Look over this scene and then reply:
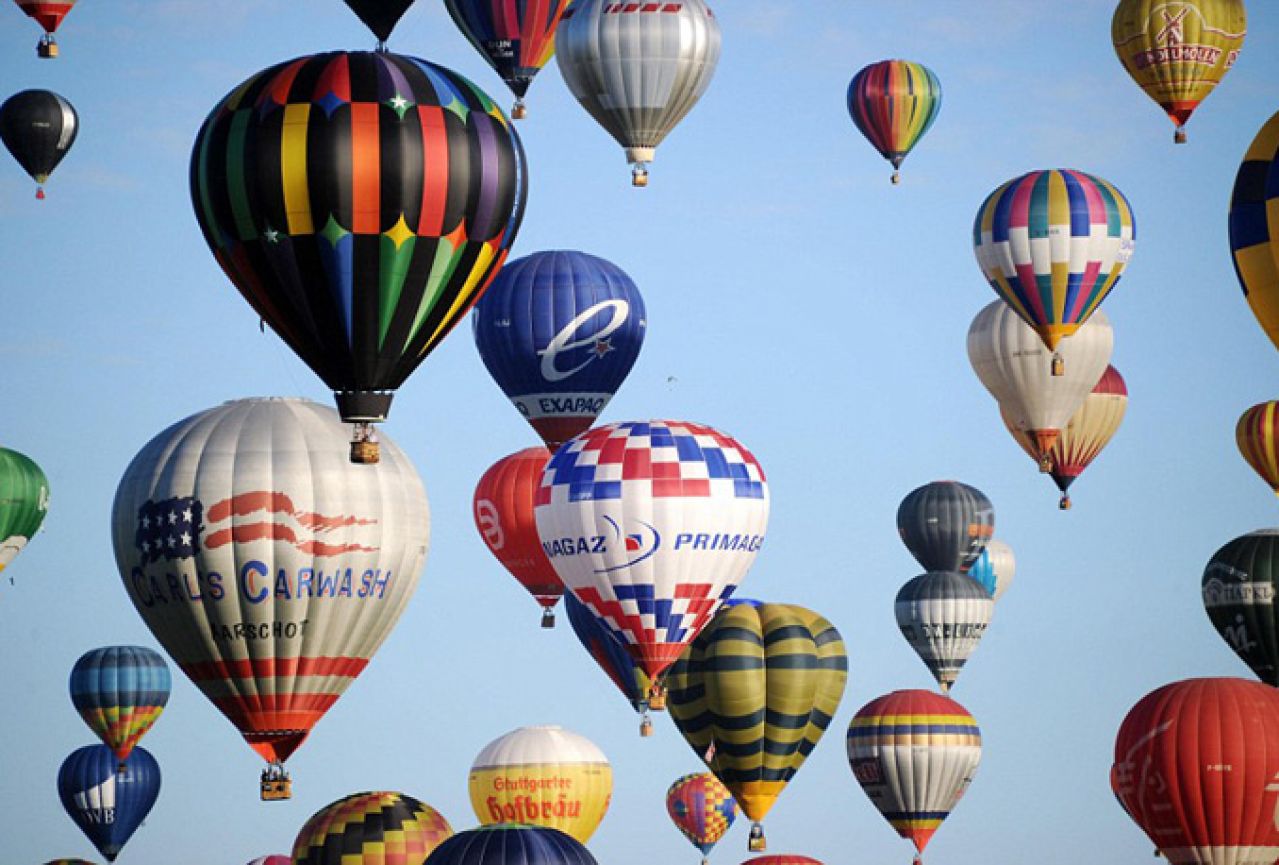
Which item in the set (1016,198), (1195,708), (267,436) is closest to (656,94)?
(1016,198)

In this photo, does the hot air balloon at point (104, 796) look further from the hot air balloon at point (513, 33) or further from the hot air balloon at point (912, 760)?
the hot air balloon at point (513, 33)

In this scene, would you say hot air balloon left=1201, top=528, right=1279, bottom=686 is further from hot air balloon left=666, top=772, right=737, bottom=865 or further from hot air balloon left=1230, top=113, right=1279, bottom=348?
hot air balloon left=1230, top=113, right=1279, bottom=348

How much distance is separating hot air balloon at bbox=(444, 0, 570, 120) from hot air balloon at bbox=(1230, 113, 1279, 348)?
16.3m

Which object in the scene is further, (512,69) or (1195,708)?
(512,69)

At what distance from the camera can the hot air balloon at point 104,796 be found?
57.7m

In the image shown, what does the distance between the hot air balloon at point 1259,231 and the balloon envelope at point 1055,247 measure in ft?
52.5

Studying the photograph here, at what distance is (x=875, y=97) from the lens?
54.2 metres

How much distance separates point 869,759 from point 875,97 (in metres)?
12.0

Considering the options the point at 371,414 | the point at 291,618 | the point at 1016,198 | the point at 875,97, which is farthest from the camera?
the point at 875,97

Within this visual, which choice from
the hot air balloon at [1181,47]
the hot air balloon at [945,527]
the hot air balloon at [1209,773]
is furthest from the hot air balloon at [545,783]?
the hot air balloon at [1209,773]

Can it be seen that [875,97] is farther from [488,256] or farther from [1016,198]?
[488,256]

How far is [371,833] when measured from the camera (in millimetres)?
44312

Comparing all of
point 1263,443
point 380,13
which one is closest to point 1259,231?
point 380,13

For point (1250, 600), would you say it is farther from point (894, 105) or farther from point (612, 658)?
point (894, 105)
